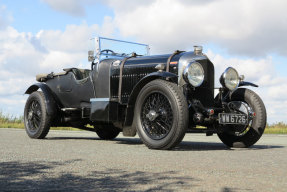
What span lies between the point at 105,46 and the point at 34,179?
19.3 feet

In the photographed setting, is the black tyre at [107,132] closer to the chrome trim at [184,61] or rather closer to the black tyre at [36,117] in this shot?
the black tyre at [36,117]

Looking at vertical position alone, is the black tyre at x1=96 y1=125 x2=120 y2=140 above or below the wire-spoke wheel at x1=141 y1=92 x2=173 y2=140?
below

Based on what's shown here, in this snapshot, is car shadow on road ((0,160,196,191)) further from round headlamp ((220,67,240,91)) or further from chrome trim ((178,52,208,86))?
round headlamp ((220,67,240,91))

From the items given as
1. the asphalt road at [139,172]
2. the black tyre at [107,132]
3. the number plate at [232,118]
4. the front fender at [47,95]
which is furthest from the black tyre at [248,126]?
the front fender at [47,95]

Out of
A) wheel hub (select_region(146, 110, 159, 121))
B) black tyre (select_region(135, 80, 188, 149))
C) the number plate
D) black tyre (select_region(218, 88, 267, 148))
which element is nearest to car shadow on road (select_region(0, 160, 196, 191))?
black tyre (select_region(135, 80, 188, 149))

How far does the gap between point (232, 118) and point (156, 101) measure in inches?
48.4

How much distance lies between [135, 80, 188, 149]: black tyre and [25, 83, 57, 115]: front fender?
94.0 inches

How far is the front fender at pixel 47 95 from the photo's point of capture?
821 centimetres

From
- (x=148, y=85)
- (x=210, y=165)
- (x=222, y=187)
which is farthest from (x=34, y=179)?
(x=148, y=85)

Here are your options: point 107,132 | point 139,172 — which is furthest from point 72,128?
point 139,172

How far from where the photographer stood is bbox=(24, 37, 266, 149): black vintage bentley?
6176 mm

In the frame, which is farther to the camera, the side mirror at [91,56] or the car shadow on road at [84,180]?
the side mirror at [91,56]

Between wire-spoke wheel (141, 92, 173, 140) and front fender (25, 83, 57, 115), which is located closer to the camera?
wire-spoke wheel (141, 92, 173, 140)

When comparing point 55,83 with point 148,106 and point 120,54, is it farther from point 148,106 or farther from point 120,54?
point 148,106
